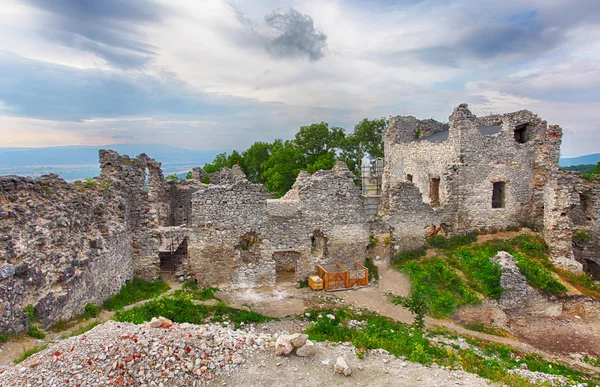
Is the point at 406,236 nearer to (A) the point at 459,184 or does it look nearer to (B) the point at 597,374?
(A) the point at 459,184

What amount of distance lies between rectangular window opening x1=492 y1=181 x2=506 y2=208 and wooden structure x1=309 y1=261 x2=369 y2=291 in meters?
8.88

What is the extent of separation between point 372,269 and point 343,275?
1.85 meters

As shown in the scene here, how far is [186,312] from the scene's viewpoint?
1116 cm

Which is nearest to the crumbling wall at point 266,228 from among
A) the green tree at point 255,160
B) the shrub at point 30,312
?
the shrub at point 30,312

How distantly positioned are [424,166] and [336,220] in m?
8.33

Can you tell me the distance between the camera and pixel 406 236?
1752 cm

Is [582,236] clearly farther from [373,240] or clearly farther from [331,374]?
[331,374]

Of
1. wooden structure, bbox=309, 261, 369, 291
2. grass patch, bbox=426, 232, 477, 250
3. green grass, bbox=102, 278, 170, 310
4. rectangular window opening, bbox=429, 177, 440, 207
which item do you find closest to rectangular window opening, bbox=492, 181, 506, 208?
grass patch, bbox=426, 232, 477, 250

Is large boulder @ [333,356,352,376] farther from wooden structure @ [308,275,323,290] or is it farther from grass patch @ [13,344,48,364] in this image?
wooden structure @ [308,275,323,290]

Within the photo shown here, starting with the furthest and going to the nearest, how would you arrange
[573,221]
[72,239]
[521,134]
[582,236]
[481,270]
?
[521,134], [573,221], [582,236], [481,270], [72,239]

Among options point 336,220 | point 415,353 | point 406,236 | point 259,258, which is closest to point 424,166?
point 406,236

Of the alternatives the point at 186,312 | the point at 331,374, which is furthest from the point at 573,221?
the point at 186,312

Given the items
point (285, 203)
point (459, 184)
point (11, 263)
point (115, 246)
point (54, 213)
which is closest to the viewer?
point (11, 263)

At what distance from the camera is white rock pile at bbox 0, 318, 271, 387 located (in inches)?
260
